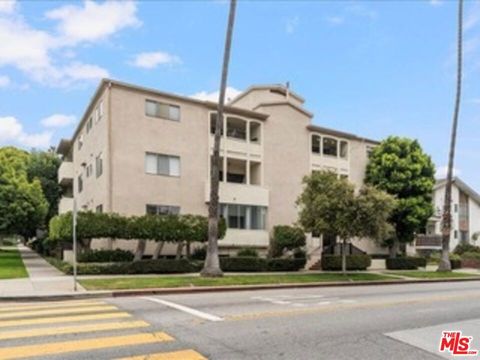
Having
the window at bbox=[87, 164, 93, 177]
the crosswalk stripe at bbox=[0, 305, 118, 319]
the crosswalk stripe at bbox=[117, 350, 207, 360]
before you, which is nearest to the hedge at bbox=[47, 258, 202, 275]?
the window at bbox=[87, 164, 93, 177]

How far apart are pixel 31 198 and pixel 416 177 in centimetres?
3044

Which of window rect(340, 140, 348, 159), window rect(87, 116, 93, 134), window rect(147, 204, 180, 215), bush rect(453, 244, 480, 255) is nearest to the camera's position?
window rect(147, 204, 180, 215)

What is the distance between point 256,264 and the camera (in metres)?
28.5

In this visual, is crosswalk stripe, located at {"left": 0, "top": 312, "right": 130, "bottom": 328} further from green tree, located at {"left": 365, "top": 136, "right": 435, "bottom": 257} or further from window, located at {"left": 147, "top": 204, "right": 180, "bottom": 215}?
green tree, located at {"left": 365, "top": 136, "right": 435, "bottom": 257}

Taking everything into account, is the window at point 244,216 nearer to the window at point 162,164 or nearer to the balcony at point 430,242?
the window at point 162,164

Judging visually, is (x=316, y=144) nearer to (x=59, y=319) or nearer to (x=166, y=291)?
(x=166, y=291)

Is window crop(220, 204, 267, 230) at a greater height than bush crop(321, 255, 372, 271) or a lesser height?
greater

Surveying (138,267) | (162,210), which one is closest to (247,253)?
(162,210)

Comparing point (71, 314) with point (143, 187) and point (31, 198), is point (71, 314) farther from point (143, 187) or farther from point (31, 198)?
point (31, 198)

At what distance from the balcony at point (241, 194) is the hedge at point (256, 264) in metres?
4.62

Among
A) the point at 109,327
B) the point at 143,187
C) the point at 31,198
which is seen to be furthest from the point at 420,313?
the point at 31,198

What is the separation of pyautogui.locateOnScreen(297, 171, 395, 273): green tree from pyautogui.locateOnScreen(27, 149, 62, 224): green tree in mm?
33573

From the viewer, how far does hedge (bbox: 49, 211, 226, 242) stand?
24.1 m

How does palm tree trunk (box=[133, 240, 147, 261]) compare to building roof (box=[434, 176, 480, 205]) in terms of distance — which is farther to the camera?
building roof (box=[434, 176, 480, 205])
